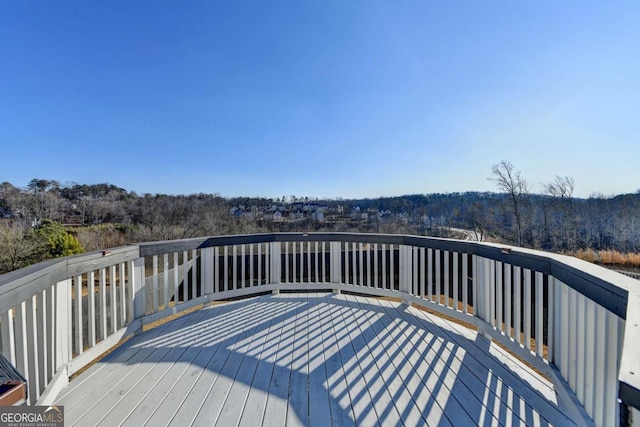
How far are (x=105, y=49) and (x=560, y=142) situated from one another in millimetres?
16952

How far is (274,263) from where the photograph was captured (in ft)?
13.3

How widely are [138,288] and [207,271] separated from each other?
853 mm

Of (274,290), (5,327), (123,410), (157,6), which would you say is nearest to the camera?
(5,327)

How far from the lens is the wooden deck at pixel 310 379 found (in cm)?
158

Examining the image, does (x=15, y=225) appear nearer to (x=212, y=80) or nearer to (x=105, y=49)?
(x=105, y=49)

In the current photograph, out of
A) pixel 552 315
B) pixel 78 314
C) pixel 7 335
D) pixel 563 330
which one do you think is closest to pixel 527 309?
pixel 552 315

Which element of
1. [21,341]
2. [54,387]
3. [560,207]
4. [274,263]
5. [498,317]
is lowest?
[54,387]

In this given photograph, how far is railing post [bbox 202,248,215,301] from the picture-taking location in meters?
3.49

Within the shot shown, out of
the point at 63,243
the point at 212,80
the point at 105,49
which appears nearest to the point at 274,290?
the point at 212,80

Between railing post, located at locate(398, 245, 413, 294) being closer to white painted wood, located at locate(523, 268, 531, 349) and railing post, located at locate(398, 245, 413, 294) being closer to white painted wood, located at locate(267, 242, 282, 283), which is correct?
white painted wood, located at locate(523, 268, 531, 349)

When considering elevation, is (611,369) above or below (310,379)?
above

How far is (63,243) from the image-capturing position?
12.4 meters

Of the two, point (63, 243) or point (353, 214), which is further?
point (353, 214)

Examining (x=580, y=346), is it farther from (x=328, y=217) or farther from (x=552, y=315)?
(x=328, y=217)
